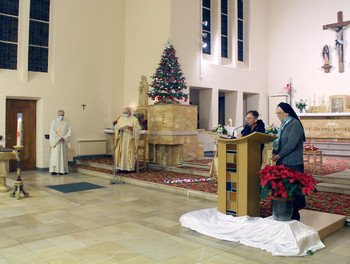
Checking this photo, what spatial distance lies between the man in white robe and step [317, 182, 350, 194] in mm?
6899

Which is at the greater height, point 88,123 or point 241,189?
point 88,123

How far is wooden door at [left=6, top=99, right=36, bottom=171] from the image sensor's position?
34.1ft

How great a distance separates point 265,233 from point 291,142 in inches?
45.7

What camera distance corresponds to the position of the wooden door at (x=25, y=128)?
10398 mm

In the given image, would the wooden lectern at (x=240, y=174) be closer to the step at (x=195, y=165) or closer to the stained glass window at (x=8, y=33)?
the step at (x=195, y=165)

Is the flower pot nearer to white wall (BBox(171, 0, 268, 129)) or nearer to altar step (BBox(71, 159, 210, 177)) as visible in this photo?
altar step (BBox(71, 159, 210, 177))

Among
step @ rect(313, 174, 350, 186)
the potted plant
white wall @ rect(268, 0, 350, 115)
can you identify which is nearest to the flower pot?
the potted plant

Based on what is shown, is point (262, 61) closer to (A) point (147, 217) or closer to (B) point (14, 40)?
(B) point (14, 40)

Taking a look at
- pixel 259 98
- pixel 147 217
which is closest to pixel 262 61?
pixel 259 98

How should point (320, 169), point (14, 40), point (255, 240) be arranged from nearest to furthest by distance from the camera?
point (255, 240), point (320, 169), point (14, 40)

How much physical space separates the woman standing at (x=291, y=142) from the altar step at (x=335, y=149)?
8.55 meters

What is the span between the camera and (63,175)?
32.3 feet

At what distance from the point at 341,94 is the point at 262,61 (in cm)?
402

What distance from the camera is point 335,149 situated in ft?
39.7
